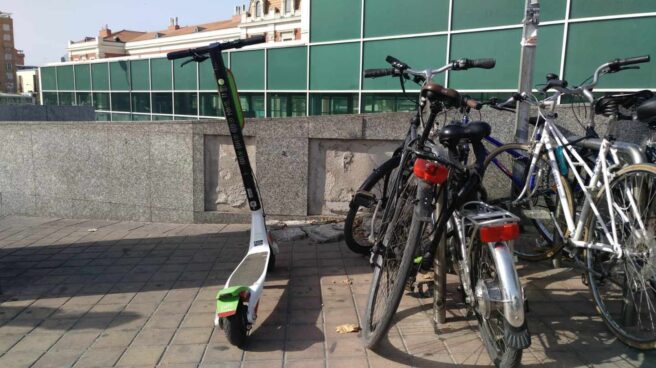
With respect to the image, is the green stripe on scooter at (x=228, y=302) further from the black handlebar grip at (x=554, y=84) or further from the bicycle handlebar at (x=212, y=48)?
the black handlebar grip at (x=554, y=84)

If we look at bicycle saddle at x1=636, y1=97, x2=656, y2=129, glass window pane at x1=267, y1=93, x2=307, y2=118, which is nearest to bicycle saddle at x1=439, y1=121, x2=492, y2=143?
bicycle saddle at x1=636, y1=97, x2=656, y2=129

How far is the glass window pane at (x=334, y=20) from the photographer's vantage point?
12641 millimetres

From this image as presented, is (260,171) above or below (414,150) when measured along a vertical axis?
below

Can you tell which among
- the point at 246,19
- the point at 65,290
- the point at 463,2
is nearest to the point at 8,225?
the point at 65,290

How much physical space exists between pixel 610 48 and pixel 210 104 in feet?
40.2

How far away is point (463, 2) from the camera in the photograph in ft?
35.1

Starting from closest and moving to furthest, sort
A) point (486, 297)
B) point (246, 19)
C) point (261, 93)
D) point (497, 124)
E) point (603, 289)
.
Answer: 1. point (486, 297)
2. point (603, 289)
3. point (497, 124)
4. point (261, 93)
5. point (246, 19)

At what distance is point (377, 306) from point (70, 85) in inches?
1010

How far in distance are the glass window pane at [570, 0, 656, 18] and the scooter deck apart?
27.9 ft

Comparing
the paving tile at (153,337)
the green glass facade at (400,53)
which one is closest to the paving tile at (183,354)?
the paving tile at (153,337)

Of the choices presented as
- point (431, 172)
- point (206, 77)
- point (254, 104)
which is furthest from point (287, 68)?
point (431, 172)

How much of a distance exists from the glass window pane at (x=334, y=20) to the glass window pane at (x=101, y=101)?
12.9 meters

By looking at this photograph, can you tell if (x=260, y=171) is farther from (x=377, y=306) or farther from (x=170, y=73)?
(x=170, y=73)

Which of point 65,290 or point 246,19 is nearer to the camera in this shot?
point 65,290
